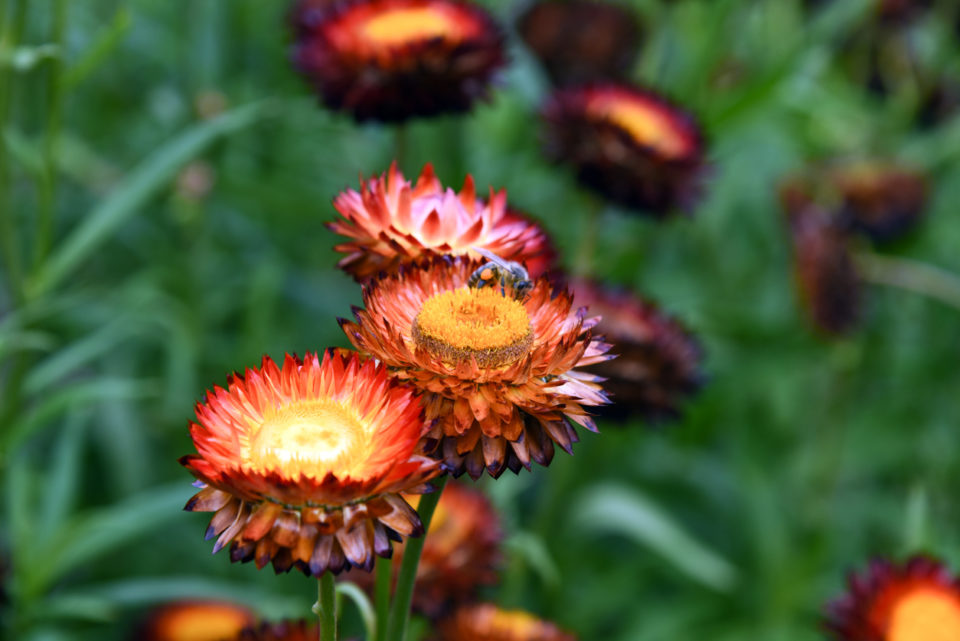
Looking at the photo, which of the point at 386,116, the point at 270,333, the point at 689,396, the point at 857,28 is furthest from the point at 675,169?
the point at 857,28

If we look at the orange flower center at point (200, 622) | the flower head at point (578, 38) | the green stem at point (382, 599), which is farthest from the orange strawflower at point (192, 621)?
the flower head at point (578, 38)

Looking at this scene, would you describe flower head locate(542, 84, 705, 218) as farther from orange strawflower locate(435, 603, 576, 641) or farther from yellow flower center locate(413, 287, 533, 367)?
yellow flower center locate(413, 287, 533, 367)

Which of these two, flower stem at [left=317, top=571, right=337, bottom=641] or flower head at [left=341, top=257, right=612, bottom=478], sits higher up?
flower head at [left=341, top=257, right=612, bottom=478]

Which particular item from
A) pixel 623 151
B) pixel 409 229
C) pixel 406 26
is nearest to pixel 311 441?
pixel 409 229

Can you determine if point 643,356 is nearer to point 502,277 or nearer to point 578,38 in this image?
point 502,277

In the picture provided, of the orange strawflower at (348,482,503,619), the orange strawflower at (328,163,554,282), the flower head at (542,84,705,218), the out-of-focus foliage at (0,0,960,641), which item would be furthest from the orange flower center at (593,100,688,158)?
the orange strawflower at (328,163,554,282)

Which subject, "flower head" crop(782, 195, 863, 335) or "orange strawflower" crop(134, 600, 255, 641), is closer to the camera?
"orange strawflower" crop(134, 600, 255, 641)

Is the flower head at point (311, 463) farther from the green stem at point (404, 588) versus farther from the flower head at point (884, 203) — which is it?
the flower head at point (884, 203)
